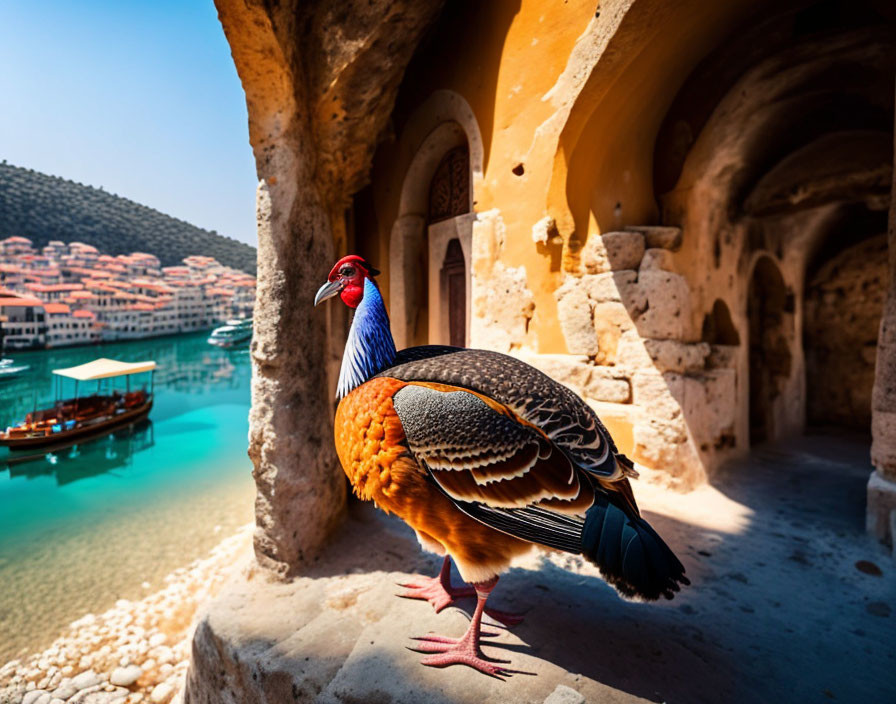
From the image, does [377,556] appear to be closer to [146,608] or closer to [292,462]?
[292,462]

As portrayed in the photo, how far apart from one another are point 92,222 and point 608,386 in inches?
1506

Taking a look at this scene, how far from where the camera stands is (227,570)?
5637 mm

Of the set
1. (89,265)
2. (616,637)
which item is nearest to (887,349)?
(616,637)

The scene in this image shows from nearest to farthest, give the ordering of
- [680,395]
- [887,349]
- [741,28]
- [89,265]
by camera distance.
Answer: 1. [887,349]
2. [741,28]
3. [680,395]
4. [89,265]

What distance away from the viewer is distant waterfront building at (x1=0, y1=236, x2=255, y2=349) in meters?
20.6

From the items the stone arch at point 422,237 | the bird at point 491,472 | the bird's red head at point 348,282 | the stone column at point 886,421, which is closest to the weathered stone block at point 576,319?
the stone arch at point 422,237

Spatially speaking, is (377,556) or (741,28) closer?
(377,556)

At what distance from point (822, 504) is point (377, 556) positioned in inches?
144

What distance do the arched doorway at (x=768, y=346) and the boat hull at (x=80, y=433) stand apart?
622 inches

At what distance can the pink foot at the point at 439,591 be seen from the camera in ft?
7.00

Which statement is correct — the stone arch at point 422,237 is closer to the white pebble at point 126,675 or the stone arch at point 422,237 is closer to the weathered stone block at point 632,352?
the weathered stone block at point 632,352

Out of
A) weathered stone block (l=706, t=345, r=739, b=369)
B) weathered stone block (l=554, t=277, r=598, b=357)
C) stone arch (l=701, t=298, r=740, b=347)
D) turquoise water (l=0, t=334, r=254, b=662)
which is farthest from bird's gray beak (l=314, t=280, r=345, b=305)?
turquoise water (l=0, t=334, r=254, b=662)

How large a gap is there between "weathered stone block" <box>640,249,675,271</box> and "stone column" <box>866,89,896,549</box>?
1.28 m

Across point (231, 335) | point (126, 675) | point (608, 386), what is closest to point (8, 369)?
point (231, 335)
